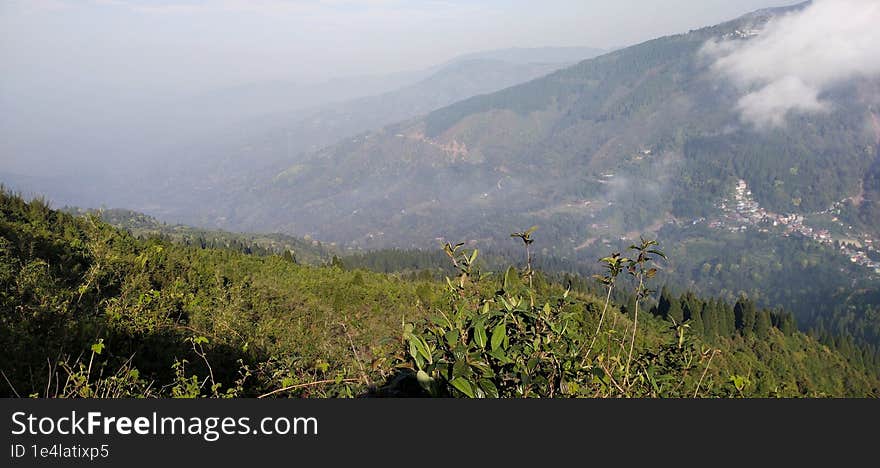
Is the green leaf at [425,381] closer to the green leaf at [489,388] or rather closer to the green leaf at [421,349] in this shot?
the green leaf at [421,349]

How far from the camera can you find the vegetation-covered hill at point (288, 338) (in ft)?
9.12

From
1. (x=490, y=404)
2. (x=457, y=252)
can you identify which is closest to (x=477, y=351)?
(x=490, y=404)

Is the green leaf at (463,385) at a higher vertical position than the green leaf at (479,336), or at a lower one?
lower

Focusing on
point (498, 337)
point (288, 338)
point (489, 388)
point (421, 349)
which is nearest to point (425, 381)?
point (421, 349)

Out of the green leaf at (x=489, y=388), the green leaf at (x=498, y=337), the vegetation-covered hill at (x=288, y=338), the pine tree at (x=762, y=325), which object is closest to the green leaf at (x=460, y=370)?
the vegetation-covered hill at (x=288, y=338)

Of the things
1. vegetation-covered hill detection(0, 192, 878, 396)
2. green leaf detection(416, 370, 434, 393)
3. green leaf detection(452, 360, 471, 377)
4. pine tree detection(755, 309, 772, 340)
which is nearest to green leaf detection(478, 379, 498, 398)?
vegetation-covered hill detection(0, 192, 878, 396)

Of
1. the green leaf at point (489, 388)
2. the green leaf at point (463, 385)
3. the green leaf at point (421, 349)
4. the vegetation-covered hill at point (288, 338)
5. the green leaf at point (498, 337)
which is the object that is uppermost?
the green leaf at point (421, 349)

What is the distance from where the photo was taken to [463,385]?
7.32ft

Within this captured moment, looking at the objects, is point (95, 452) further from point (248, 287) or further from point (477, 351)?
point (248, 287)

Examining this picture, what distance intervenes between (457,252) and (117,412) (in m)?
2.32

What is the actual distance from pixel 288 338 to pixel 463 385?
9.79 meters

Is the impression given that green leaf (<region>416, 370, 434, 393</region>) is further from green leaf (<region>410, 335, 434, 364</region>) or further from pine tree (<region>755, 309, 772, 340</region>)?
pine tree (<region>755, 309, 772, 340</region>)

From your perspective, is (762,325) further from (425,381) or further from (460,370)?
(425,381)

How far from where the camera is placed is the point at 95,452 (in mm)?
2283
